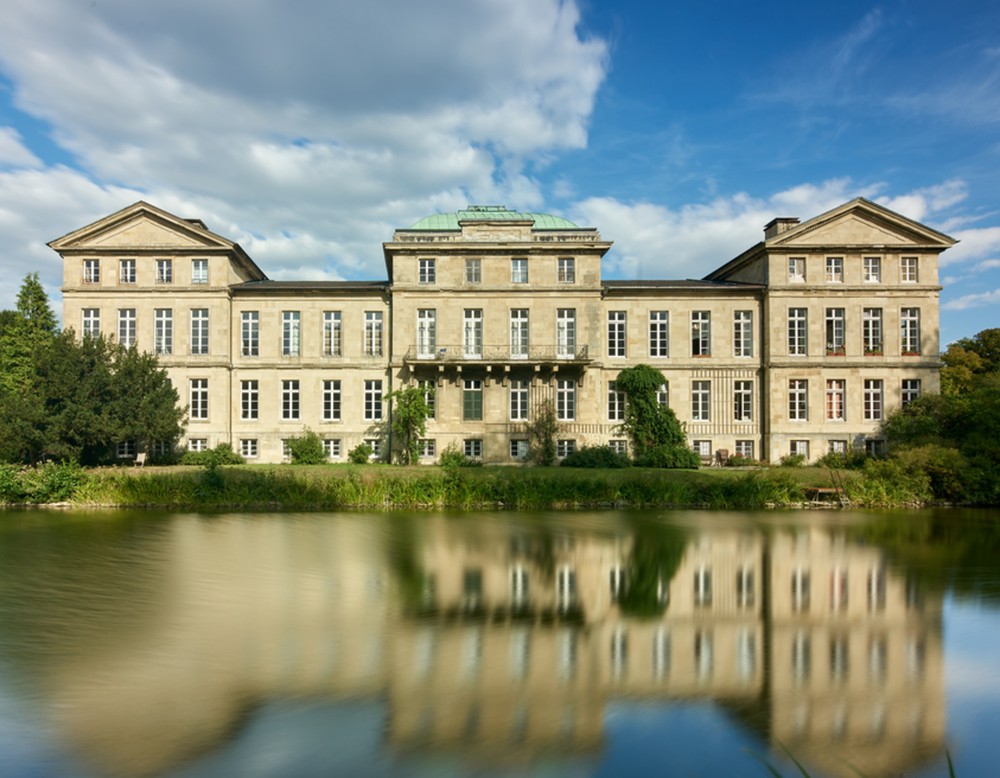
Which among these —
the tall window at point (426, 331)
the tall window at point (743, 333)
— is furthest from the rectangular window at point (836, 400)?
the tall window at point (426, 331)

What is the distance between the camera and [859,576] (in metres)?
14.0

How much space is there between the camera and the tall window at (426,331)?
106 ft

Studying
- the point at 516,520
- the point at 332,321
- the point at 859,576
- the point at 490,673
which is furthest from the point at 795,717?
the point at 332,321

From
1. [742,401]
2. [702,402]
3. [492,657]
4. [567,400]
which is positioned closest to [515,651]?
[492,657]

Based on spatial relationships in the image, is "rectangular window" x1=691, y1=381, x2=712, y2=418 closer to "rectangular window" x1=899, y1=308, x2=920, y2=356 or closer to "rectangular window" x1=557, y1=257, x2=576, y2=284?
"rectangular window" x1=557, y1=257, x2=576, y2=284

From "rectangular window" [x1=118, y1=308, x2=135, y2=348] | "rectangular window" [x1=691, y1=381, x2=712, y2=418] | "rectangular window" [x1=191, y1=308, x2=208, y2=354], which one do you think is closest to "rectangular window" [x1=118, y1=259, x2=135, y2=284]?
"rectangular window" [x1=118, y1=308, x2=135, y2=348]

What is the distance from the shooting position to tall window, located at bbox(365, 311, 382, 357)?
3319 centimetres

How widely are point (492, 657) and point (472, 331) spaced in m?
24.2

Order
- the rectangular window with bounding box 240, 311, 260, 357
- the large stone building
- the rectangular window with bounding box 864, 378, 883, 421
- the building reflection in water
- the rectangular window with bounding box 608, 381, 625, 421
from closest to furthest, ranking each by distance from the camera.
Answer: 1. the building reflection in water
2. the large stone building
3. the rectangular window with bounding box 864, 378, 883, 421
4. the rectangular window with bounding box 608, 381, 625, 421
5. the rectangular window with bounding box 240, 311, 260, 357

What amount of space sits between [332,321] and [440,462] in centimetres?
895

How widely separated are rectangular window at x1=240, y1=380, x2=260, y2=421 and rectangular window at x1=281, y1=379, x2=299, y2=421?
46.4 inches

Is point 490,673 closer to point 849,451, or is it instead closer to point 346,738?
point 346,738

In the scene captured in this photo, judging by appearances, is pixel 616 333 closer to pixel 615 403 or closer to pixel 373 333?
pixel 615 403

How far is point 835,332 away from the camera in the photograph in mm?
32375
